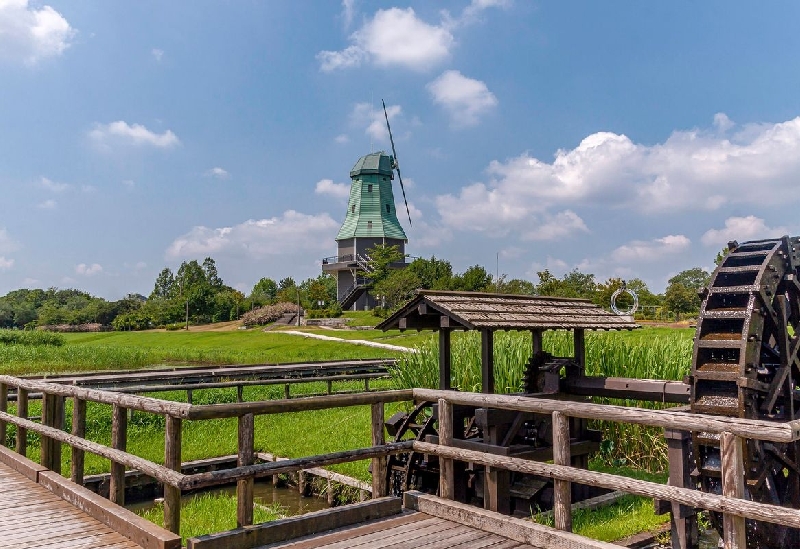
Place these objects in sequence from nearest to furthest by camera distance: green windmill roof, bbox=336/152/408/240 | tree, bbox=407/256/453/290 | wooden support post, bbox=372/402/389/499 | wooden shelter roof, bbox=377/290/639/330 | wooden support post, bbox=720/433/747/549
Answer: wooden support post, bbox=720/433/747/549, wooden support post, bbox=372/402/389/499, wooden shelter roof, bbox=377/290/639/330, tree, bbox=407/256/453/290, green windmill roof, bbox=336/152/408/240

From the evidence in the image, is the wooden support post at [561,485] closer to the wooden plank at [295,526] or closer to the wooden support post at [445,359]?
the wooden plank at [295,526]

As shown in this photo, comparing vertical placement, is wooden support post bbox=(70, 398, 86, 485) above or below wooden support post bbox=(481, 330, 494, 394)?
below

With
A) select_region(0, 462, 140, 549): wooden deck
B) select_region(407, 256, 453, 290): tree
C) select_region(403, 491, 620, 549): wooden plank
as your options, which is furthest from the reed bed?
select_region(407, 256, 453, 290): tree

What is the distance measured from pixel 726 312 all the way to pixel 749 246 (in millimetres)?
1656

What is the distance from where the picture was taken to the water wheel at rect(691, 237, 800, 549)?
7.02 meters

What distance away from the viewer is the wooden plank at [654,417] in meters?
4.65

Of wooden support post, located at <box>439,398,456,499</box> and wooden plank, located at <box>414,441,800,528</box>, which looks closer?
wooden plank, located at <box>414,441,800,528</box>

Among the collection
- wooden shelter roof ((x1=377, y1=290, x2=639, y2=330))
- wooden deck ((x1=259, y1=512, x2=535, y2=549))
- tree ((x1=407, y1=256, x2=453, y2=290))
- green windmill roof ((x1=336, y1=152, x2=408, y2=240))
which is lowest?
wooden deck ((x1=259, y1=512, x2=535, y2=549))

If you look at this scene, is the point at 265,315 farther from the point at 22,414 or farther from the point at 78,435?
the point at 78,435

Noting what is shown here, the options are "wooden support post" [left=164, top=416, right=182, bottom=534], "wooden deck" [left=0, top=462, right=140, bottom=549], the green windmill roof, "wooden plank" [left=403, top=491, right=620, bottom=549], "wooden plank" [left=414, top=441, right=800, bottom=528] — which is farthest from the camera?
the green windmill roof

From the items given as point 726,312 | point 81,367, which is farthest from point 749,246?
point 81,367

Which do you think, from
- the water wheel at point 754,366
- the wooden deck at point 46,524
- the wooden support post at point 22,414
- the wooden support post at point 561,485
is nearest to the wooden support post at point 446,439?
the wooden support post at point 561,485

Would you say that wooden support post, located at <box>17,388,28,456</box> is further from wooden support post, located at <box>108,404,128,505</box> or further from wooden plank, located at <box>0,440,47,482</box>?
wooden support post, located at <box>108,404,128,505</box>

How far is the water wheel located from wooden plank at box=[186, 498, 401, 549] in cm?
326
